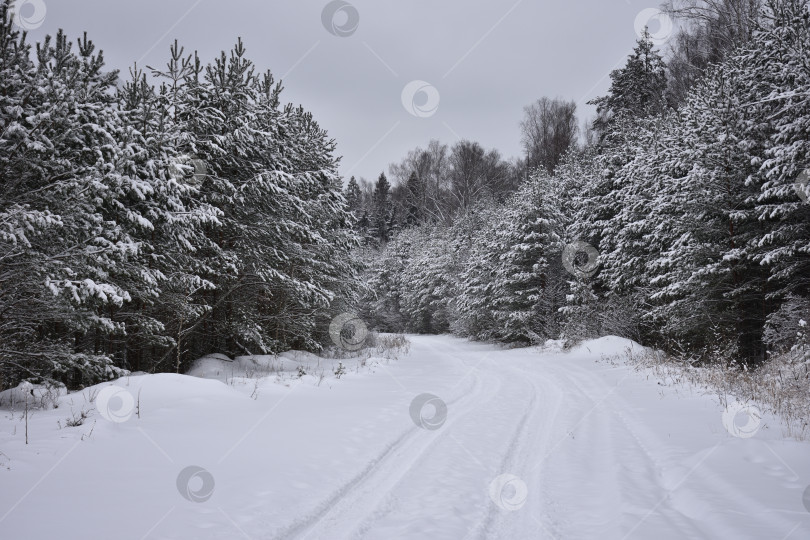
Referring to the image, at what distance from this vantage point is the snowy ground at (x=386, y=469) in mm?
3537

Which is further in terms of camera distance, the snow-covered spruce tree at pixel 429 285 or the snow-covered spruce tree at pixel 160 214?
the snow-covered spruce tree at pixel 429 285

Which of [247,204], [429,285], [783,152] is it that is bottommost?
Answer: [429,285]

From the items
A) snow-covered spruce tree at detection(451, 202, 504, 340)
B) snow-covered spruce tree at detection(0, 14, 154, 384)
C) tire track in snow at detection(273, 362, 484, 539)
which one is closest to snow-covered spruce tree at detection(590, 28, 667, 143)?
snow-covered spruce tree at detection(451, 202, 504, 340)

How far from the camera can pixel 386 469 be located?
492cm

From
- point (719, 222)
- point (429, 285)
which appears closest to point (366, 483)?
point (719, 222)

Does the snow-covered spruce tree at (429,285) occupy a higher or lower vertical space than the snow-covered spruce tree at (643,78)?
lower

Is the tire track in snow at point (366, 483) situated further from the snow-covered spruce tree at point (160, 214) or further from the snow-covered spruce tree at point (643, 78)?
the snow-covered spruce tree at point (643, 78)

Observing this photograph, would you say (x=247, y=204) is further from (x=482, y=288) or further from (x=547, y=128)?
(x=547, y=128)

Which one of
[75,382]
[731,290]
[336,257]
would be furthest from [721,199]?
[75,382]

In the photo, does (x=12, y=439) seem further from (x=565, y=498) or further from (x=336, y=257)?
(x=336, y=257)

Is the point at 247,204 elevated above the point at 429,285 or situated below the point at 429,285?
above

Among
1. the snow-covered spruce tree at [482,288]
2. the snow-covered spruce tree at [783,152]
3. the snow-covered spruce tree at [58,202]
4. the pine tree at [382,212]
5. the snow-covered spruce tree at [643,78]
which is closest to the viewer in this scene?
the snow-covered spruce tree at [58,202]

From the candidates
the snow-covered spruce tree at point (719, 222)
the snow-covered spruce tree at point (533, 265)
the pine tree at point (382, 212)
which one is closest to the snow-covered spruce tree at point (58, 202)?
the snow-covered spruce tree at point (719, 222)

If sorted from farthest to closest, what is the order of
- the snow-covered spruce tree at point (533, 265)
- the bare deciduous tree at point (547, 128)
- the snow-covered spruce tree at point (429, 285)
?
the bare deciduous tree at point (547, 128) → the snow-covered spruce tree at point (429, 285) → the snow-covered spruce tree at point (533, 265)
